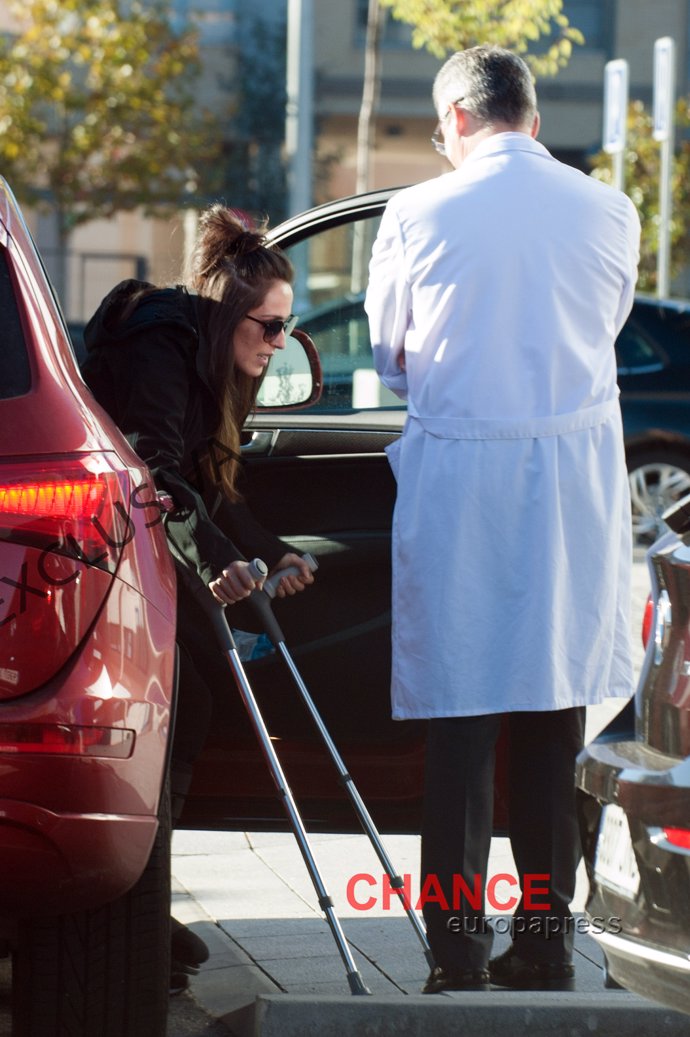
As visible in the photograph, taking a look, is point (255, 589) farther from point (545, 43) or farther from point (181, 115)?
point (545, 43)

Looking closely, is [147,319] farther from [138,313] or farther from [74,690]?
[74,690]

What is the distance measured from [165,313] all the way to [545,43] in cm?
2935

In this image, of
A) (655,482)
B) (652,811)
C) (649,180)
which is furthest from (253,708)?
(649,180)

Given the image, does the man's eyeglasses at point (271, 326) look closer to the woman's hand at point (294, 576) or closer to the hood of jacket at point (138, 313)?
the hood of jacket at point (138, 313)

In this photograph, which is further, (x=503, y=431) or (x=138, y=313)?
(x=138, y=313)

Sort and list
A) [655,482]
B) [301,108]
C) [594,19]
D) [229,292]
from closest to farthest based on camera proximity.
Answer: [229,292], [655,482], [301,108], [594,19]

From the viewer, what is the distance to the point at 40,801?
9.05ft

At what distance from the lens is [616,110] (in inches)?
527

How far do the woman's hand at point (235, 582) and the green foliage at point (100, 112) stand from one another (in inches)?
965

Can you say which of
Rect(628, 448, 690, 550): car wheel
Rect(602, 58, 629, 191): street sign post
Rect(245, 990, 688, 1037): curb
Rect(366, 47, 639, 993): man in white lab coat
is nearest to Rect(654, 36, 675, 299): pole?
Rect(602, 58, 629, 191): street sign post

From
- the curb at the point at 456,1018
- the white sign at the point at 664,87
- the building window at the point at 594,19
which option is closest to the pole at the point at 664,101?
the white sign at the point at 664,87

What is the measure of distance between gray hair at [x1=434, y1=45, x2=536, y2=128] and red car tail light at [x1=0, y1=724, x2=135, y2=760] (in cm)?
161

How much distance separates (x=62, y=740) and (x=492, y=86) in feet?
5.66

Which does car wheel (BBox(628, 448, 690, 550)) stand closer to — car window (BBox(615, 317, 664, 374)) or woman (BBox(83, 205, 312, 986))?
car window (BBox(615, 317, 664, 374))
